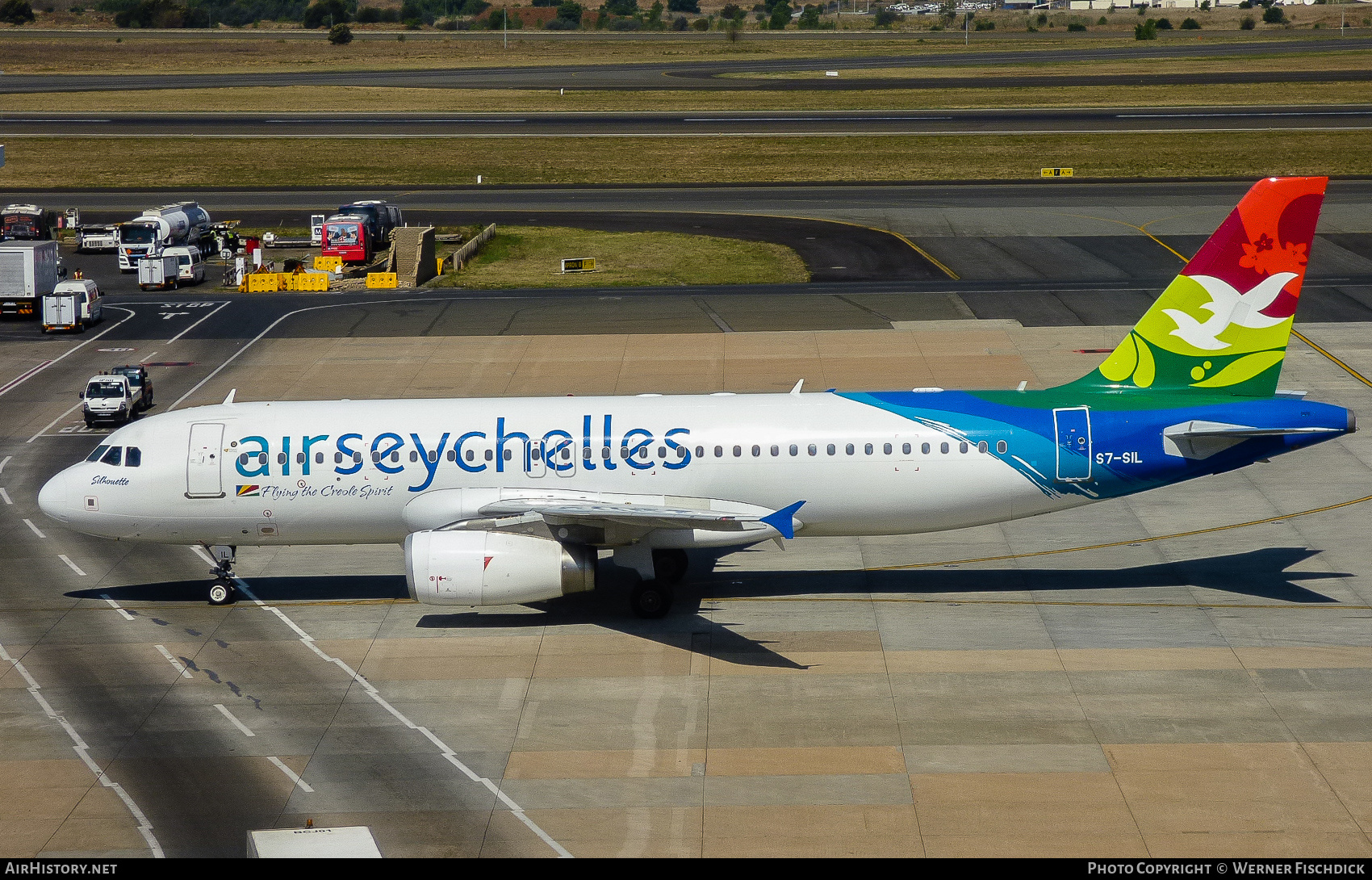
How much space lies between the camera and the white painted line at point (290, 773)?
2306 centimetres

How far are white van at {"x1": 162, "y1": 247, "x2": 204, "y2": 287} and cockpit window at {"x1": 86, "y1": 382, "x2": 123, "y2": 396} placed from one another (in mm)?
28026

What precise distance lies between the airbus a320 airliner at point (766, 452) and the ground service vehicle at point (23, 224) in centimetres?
5967

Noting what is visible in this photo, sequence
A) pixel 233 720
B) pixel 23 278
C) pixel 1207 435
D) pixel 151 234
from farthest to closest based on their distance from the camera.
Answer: pixel 151 234
pixel 23 278
pixel 1207 435
pixel 233 720

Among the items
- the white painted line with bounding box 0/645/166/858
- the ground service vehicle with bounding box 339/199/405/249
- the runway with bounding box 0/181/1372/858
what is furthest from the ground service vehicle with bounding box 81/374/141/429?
the ground service vehicle with bounding box 339/199/405/249

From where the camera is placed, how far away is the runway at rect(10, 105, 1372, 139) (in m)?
118

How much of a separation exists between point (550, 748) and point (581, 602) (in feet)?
25.9

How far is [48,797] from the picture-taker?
22.7m

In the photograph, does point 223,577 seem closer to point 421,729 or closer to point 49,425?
point 421,729

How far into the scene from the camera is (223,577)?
106ft

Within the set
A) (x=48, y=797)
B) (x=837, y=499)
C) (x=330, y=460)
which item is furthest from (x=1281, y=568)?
(x=48, y=797)

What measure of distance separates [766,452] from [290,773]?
12798 millimetres

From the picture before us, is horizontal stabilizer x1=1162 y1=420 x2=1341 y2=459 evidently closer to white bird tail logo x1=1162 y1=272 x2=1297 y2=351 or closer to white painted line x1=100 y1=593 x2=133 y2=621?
white bird tail logo x1=1162 y1=272 x2=1297 y2=351

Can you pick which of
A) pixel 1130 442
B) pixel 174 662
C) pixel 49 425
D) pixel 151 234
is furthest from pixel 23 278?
pixel 1130 442

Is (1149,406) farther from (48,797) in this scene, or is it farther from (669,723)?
(48,797)
